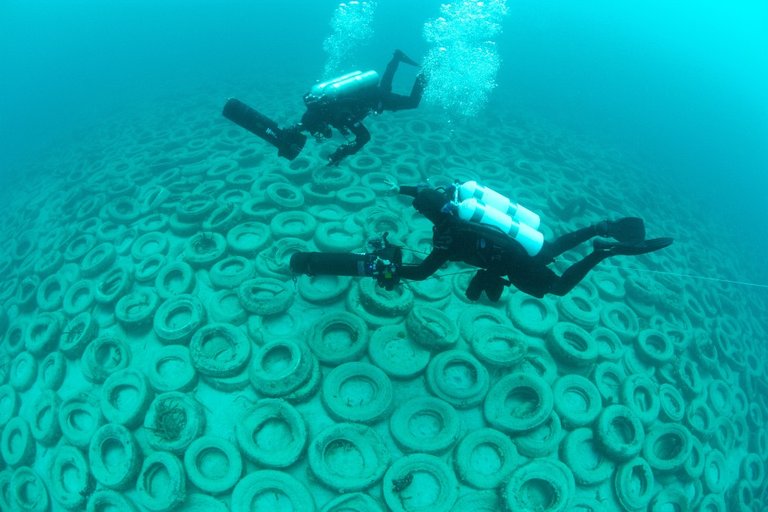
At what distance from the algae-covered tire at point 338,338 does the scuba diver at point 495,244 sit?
1.48m

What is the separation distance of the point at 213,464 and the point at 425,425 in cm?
347

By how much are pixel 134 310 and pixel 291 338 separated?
3779 millimetres

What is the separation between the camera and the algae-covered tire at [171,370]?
7.00 m

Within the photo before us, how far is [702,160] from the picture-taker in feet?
133

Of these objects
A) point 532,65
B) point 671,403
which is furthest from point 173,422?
point 532,65

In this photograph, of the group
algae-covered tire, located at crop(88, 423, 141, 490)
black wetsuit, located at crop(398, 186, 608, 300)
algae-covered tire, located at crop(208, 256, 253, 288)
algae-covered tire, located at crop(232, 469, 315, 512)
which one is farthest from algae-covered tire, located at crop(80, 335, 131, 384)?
black wetsuit, located at crop(398, 186, 608, 300)

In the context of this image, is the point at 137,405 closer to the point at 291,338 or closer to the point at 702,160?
the point at 291,338

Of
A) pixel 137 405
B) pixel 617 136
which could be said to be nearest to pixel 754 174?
pixel 617 136

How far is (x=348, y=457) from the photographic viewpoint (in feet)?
20.6

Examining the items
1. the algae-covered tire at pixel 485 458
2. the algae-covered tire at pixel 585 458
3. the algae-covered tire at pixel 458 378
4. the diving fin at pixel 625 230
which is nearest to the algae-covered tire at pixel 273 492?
the algae-covered tire at pixel 485 458

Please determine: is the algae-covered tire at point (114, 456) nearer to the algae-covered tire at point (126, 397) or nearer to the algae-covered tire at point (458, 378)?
the algae-covered tire at point (126, 397)

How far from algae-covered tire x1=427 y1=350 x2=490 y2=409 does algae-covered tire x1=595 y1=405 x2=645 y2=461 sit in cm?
217

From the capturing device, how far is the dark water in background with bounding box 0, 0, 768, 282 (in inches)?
1479

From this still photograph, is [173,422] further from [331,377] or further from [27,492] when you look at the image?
[27,492]
